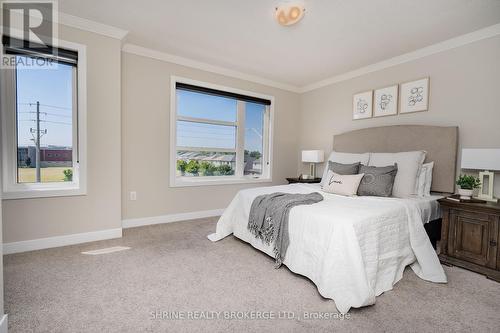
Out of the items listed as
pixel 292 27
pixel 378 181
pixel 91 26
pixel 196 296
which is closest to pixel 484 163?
pixel 378 181

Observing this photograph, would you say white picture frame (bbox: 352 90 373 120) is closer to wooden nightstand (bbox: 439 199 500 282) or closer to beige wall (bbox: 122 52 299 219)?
wooden nightstand (bbox: 439 199 500 282)

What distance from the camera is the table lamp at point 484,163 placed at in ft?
7.59

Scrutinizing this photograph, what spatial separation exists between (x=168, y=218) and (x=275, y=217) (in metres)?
2.03

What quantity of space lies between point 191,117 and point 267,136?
1.55 meters

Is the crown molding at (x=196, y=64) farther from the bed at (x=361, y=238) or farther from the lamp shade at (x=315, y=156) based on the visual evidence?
the bed at (x=361, y=238)

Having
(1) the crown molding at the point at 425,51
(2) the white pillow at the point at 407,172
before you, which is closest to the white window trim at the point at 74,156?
(2) the white pillow at the point at 407,172

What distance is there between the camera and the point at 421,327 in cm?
154

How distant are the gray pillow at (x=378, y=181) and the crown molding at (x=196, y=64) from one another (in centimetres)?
255

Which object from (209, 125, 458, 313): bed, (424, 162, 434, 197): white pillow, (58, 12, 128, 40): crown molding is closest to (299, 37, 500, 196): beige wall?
(209, 125, 458, 313): bed

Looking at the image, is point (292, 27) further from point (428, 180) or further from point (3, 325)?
point (3, 325)

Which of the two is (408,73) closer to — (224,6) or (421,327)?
(224,6)

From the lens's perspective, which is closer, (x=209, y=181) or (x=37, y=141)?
(x=37, y=141)

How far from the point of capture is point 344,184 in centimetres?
292

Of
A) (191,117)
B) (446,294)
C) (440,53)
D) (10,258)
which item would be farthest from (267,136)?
(10,258)
